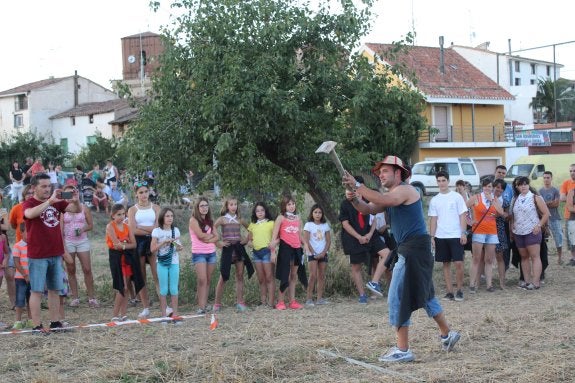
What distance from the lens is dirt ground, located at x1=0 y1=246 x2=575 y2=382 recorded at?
6.54 meters

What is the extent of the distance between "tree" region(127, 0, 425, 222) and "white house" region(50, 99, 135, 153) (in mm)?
39054

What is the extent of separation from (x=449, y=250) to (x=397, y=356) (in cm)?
489

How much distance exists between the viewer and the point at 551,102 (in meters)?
70.8

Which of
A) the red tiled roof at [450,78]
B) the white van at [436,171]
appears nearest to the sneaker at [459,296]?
the white van at [436,171]

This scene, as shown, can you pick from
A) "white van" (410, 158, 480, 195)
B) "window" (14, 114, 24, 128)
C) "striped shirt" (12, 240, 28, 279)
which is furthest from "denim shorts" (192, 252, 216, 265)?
"window" (14, 114, 24, 128)

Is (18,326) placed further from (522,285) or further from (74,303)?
(522,285)

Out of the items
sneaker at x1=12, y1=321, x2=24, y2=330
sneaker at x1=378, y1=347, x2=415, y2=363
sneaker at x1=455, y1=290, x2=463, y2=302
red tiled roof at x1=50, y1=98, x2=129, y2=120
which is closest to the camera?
sneaker at x1=378, y1=347, x2=415, y2=363

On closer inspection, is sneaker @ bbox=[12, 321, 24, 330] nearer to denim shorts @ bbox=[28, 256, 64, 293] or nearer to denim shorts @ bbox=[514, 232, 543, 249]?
denim shorts @ bbox=[28, 256, 64, 293]

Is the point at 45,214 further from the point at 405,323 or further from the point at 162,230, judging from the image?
the point at 405,323

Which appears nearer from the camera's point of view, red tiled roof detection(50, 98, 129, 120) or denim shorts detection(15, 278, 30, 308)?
denim shorts detection(15, 278, 30, 308)

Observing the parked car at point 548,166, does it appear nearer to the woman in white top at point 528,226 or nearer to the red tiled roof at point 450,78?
the red tiled roof at point 450,78

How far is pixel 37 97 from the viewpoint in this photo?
2224 inches

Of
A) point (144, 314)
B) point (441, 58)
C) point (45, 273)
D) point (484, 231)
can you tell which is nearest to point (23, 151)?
point (441, 58)

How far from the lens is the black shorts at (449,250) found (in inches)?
457
